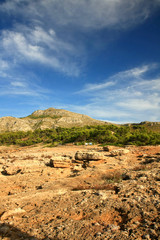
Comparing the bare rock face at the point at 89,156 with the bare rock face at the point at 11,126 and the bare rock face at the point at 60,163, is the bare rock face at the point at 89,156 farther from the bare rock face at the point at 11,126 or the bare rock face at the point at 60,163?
the bare rock face at the point at 11,126

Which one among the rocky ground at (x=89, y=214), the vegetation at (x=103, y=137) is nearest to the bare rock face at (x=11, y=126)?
the vegetation at (x=103, y=137)

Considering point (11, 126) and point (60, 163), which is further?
point (11, 126)

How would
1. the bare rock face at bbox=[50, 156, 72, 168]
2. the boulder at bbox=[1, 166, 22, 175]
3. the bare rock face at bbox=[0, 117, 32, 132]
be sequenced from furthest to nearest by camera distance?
the bare rock face at bbox=[0, 117, 32, 132]
the bare rock face at bbox=[50, 156, 72, 168]
the boulder at bbox=[1, 166, 22, 175]

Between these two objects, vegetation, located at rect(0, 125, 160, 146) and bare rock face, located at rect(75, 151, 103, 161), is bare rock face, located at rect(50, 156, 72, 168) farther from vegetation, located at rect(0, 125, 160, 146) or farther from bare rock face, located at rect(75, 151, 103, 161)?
vegetation, located at rect(0, 125, 160, 146)

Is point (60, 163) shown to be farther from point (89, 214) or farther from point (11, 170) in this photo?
point (89, 214)

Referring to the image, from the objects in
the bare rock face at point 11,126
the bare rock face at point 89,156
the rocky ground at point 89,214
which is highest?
the bare rock face at point 11,126

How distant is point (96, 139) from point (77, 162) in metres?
23.5

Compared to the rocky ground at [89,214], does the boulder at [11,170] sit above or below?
below

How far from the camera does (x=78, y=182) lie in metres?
7.40

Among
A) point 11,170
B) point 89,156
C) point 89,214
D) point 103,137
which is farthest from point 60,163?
point 103,137

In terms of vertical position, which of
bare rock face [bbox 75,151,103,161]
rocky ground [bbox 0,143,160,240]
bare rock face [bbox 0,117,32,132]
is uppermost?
bare rock face [bbox 0,117,32,132]

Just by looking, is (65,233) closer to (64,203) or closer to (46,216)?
(46,216)

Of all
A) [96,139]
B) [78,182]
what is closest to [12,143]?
[96,139]

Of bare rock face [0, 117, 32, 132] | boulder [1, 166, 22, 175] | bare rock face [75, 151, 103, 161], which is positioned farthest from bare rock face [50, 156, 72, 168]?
bare rock face [0, 117, 32, 132]
